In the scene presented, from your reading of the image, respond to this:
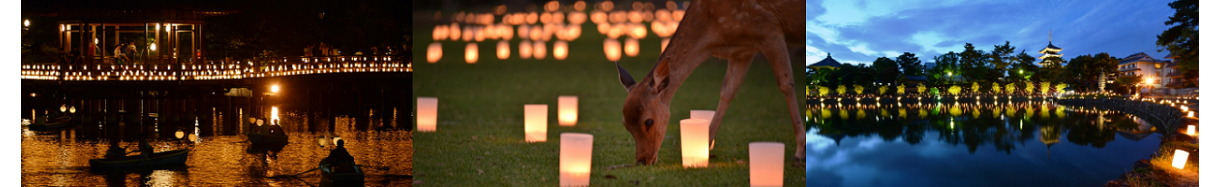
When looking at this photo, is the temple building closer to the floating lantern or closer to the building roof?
the building roof

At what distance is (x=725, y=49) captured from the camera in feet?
13.1

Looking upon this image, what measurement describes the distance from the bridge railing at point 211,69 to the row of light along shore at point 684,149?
8961 mm

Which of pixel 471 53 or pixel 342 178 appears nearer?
pixel 471 53

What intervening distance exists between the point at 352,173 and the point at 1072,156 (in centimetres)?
2121

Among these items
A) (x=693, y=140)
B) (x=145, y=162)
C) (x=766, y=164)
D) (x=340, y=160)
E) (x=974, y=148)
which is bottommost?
(x=974, y=148)

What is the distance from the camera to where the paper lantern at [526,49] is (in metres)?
4.25

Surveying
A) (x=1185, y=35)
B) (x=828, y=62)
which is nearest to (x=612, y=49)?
(x=1185, y=35)

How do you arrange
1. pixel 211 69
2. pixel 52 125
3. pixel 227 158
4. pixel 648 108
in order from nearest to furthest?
1. pixel 648 108
2. pixel 227 158
3. pixel 52 125
4. pixel 211 69

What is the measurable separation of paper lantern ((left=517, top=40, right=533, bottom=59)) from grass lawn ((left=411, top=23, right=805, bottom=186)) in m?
0.04

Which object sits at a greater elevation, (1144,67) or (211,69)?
(1144,67)

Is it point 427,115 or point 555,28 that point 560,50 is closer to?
point 555,28

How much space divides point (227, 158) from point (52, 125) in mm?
6317

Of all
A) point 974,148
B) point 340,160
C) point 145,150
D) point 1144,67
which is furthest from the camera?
point 1144,67

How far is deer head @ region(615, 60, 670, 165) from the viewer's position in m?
3.59
